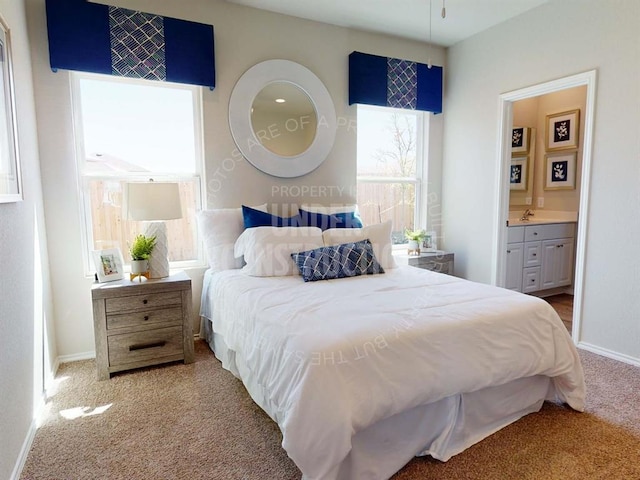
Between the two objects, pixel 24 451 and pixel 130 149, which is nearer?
pixel 24 451

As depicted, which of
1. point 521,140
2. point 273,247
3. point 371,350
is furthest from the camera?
point 521,140

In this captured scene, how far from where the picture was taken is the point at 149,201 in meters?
2.64

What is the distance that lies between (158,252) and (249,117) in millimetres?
1357

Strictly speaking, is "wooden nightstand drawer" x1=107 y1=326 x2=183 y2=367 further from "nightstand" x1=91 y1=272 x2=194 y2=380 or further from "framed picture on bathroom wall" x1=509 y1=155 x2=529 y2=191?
"framed picture on bathroom wall" x1=509 y1=155 x2=529 y2=191

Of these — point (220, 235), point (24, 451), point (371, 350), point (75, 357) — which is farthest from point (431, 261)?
point (24, 451)

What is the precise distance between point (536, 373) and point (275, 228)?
6.09ft

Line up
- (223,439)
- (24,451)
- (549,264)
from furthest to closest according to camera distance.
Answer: (549,264), (223,439), (24,451)

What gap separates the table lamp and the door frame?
9.58ft

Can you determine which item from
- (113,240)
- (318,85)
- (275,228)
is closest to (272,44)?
(318,85)

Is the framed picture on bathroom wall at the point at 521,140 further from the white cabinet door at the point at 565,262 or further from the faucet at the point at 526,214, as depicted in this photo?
the white cabinet door at the point at 565,262

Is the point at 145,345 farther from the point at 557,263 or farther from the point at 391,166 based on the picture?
the point at 557,263

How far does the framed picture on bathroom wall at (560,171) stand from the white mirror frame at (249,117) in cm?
295

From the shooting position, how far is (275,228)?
112 inches

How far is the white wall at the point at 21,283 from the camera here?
1.63 m
